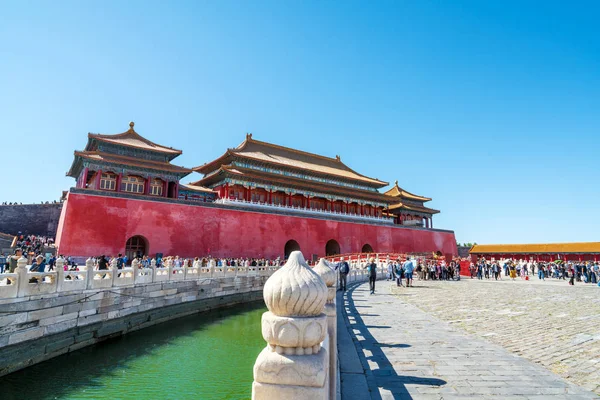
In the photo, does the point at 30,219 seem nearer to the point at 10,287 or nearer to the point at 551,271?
the point at 10,287

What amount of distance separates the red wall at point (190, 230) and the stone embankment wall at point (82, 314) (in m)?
8.52

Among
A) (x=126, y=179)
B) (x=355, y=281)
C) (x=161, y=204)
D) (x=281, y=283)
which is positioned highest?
(x=126, y=179)

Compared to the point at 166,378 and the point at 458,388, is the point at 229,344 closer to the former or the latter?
the point at 166,378

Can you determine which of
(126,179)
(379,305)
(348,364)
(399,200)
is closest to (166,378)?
(348,364)

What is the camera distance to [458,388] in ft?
12.5

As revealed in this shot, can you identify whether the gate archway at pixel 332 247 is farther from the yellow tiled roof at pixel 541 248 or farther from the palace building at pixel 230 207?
the yellow tiled roof at pixel 541 248

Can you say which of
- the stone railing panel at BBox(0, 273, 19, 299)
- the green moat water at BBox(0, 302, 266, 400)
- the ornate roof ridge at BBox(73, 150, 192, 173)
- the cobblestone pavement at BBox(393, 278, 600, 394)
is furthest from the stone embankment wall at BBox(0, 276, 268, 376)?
the ornate roof ridge at BBox(73, 150, 192, 173)

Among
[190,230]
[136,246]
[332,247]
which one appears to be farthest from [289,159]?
[136,246]

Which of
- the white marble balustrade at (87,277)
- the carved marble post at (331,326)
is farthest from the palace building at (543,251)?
the carved marble post at (331,326)

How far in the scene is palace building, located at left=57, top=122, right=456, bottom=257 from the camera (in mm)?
20156

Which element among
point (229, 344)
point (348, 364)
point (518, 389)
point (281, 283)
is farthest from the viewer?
point (229, 344)

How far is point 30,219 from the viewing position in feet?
102

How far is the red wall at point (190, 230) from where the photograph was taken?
1920 cm

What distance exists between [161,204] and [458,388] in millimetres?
20972
